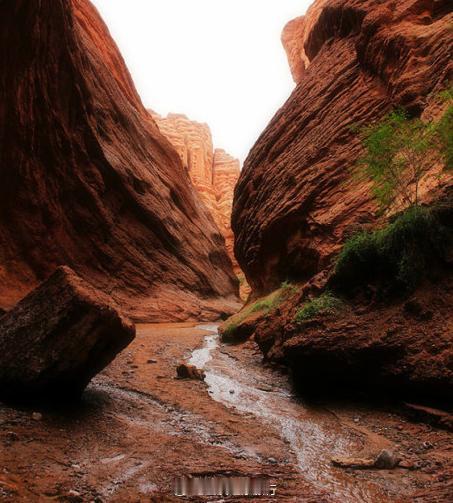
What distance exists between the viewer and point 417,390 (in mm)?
6027

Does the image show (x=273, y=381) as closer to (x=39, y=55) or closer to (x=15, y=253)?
(x=15, y=253)

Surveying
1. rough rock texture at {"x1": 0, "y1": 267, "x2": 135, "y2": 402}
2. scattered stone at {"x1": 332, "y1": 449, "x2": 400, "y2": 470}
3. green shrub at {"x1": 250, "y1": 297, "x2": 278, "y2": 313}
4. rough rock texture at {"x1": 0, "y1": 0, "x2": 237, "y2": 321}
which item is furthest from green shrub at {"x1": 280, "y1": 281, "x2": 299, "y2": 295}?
rough rock texture at {"x1": 0, "y1": 0, "x2": 237, "y2": 321}

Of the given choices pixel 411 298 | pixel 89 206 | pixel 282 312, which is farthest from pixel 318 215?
pixel 89 206

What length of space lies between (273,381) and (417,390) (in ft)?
12.1

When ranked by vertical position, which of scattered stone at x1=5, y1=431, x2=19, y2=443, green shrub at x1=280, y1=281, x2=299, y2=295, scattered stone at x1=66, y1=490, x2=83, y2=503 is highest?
green shrub at x1=280, y1=281, x2=299, y2=295

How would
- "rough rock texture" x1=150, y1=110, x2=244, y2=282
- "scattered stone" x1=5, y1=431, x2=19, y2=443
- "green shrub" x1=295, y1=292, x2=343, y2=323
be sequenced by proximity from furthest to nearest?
"rough rock texture" x1=150, y1=110, x2=244, y2=282 → "green shrub" x1=295, y1=292, x2=343, y2=323 → "scattered stone" x1=5, y1=431, x2=19, y2=443

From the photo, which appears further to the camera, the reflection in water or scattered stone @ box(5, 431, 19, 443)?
scattered stone @ box(5, 431, 19, 443)

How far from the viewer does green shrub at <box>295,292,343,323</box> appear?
314 inches

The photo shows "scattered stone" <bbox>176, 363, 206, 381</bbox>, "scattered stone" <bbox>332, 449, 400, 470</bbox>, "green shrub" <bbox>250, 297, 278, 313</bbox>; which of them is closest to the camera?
"scattered stone" <bbox>332, 449, 400, 470</bbox>

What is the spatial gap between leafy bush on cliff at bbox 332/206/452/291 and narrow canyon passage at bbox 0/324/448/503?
262 centimetres

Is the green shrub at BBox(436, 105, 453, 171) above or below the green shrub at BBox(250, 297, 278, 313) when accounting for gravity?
above

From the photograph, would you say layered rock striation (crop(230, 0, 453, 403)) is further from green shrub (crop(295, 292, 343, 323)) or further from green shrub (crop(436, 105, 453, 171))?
green shrub (crop(436, 105, 453, 171))

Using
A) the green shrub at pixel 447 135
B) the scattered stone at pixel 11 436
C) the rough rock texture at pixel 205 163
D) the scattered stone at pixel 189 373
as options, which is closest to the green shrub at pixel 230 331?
the scattered stone at pixel 189 373

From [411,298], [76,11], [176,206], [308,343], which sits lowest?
[308,343]
